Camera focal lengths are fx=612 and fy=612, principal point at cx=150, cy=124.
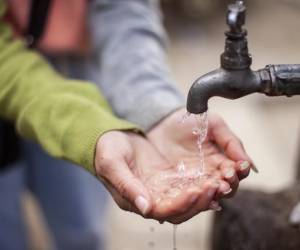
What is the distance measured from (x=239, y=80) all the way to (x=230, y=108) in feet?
7.61

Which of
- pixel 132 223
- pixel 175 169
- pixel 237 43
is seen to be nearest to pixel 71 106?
pixel 175 169

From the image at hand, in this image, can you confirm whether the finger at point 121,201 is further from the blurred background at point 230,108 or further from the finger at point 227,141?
the blurred background at point 230,108

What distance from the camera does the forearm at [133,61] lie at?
1.28m

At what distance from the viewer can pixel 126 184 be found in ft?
3.21

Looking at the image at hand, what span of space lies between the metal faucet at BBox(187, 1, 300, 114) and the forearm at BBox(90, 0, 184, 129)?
0.27 meters

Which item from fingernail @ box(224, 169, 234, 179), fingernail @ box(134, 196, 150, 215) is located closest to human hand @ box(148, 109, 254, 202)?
fingernail @ box(224, 169, 234, 179)

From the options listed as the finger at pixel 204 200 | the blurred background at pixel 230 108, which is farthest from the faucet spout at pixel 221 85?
the blurred background at pixel 230 108

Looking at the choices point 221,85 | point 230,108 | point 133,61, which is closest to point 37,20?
point 133,61

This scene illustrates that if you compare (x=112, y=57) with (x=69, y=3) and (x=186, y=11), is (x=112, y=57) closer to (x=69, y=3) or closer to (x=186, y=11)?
(x=69, y=3)

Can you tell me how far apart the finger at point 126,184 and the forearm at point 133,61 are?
0.23 meters

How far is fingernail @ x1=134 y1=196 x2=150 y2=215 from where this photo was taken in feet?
3.10

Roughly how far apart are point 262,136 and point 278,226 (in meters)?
1.78

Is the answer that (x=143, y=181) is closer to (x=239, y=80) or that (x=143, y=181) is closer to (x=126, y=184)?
(x=126, y=184)

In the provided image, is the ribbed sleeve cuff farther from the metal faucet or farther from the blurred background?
the blurred background
